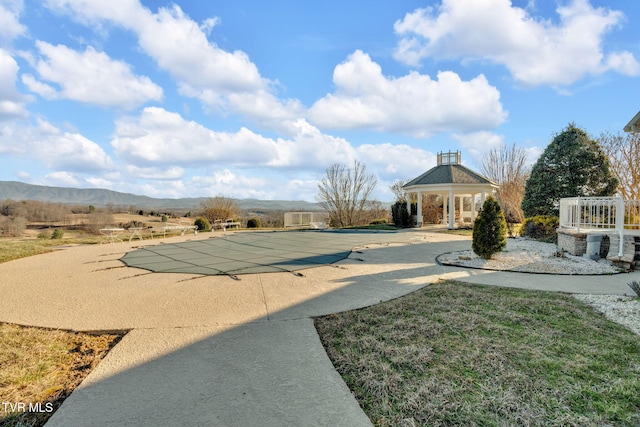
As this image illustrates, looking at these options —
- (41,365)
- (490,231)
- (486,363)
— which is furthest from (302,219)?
(486,363)

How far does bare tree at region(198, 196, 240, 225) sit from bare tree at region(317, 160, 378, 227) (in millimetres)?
8033

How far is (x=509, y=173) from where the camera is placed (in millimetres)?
21344

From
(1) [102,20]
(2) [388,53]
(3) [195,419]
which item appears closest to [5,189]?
(1) [102,20]

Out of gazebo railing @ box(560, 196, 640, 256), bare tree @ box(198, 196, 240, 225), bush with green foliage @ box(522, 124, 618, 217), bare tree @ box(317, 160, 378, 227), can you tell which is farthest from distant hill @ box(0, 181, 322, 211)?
gazebo railing @ box(560, 196, 640, 256)

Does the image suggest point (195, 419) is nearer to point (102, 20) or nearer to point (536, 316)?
point (536, 316)

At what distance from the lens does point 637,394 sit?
218 centimetres

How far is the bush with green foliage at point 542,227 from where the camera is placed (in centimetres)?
1119

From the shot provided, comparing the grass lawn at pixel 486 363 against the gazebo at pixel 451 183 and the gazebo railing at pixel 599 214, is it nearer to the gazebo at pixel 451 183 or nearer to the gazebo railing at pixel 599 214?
the gazebo railing at pixel 599 214

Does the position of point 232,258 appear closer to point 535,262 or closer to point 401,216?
point 535,262

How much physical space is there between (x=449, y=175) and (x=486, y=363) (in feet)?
57.4

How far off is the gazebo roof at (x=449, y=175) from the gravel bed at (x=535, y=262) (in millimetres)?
9797

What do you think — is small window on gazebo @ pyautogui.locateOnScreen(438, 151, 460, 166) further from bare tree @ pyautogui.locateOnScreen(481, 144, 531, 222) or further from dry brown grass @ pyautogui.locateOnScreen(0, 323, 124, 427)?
dry brown grass @ pyautogui.locateOnScreen(0, 323, 124, 427)

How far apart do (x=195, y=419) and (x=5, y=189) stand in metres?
82.2

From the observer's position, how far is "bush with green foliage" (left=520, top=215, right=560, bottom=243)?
36.7 ft
